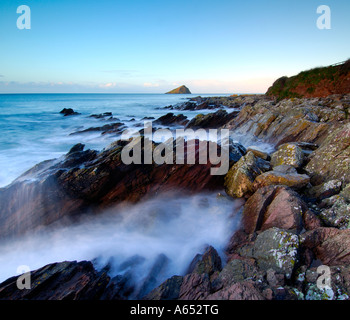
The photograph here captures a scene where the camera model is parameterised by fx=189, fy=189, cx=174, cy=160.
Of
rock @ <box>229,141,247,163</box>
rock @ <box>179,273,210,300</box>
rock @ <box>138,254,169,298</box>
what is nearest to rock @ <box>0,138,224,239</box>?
rock @ <box>229,141,247,163</box>

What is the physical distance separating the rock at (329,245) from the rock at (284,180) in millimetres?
2501

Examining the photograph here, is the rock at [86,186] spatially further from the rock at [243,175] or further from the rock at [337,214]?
the rock at [337,214]

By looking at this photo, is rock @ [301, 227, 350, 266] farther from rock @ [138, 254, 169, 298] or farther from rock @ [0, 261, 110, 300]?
rock @ [0, 261, 110, 300]

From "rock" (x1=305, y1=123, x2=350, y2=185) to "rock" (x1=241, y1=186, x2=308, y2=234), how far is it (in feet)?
7.95

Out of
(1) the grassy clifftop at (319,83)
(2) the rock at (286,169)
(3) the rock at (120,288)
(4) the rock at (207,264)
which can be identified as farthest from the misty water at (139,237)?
(1) the grassy clifftop at (319,83)

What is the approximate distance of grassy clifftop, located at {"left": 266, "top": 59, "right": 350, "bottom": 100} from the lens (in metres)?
29.3

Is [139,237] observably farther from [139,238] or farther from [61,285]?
[61,285]

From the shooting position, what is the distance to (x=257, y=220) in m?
5.77

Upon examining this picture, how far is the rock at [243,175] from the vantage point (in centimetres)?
779

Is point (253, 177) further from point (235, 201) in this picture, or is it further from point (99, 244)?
point (99, 244)

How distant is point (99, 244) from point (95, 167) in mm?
3265

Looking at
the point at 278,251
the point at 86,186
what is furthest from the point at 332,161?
the point at 86,186

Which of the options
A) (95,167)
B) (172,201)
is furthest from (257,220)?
(95,167)
